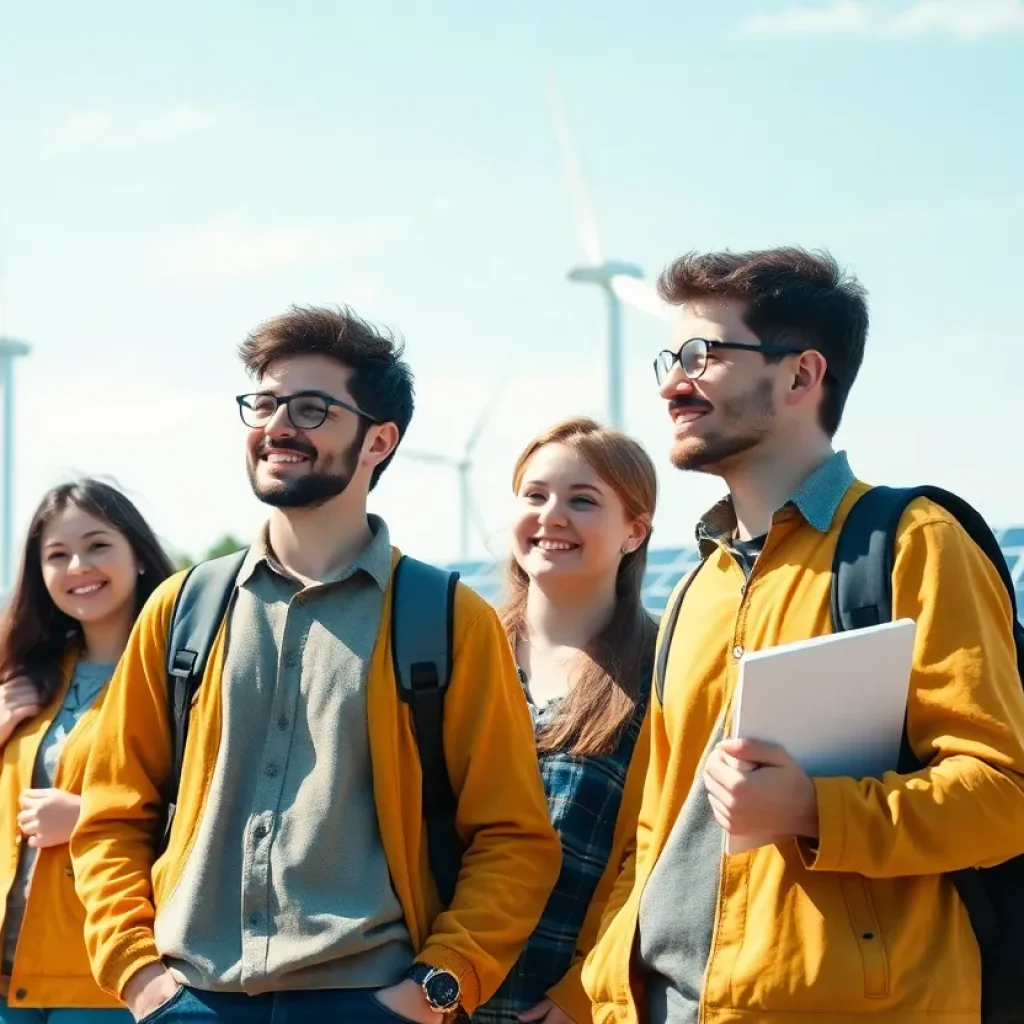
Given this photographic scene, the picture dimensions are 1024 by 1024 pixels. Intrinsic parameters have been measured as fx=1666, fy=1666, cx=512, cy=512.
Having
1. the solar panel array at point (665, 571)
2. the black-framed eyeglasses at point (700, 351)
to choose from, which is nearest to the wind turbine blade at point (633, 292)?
the solar panel array at point (665, 571)

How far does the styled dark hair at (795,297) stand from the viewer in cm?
442

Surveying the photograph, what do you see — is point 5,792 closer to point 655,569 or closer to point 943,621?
point 943,621

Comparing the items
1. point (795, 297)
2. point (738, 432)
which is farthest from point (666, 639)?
point (795, 297)

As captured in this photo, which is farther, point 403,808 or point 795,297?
point 403,808

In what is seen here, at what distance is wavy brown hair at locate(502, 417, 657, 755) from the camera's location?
5.53m

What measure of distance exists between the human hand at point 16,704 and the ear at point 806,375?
3.69 meters

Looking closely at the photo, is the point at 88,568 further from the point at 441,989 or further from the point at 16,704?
the point at 441,989

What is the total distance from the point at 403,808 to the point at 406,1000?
1.75 ft

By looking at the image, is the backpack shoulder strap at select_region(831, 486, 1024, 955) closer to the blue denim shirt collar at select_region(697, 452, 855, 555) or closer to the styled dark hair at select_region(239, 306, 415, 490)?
the blue denim shirt collar at select_region(697, 452, 855, 555)

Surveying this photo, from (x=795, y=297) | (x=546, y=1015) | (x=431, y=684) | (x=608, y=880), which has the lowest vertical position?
(x=546, y=1015)

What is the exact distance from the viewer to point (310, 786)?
183 inches

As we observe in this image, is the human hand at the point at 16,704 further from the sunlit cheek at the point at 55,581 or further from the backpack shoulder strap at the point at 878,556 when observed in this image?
the backpack shoulder strap at the point at 878,556

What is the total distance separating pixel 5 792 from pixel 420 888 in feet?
8.25

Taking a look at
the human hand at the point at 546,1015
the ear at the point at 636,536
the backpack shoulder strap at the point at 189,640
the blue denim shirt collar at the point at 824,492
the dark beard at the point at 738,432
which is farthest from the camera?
the ear at the point at 636,536
